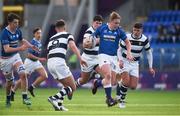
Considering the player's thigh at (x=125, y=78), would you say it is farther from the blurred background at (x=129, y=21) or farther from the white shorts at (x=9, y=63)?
the blurred background at (x=129, y=21)

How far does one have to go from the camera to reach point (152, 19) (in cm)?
4859

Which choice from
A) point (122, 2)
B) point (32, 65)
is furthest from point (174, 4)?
point (32, 65)

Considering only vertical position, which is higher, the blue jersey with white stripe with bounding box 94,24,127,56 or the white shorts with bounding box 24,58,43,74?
the blue jersey with white stripe with bounding box 94,24,127,56

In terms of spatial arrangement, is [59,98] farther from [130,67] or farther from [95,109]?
[130,67]

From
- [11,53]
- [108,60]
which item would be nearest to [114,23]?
[108,60]

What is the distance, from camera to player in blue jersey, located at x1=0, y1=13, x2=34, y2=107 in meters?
24.3

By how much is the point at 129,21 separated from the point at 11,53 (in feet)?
84.3

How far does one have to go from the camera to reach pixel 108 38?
24.7m

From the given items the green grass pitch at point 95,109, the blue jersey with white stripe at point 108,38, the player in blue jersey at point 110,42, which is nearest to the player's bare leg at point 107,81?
the player in blue jersey at point 110,42

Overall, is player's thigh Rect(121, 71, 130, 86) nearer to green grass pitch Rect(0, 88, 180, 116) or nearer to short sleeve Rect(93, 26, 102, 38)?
green grass pitch Rect(0, 88, 180, 116)

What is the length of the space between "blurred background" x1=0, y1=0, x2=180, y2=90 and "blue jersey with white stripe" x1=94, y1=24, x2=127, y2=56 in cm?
1483

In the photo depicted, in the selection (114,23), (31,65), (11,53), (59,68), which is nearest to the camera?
(59,68)

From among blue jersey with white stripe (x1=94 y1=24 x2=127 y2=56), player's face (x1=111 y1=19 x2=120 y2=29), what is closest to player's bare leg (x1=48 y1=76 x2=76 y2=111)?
blue jersey with white stripe (x1=94 y1=24 x2=127 y2=56)

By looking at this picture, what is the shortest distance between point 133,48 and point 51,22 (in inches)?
1025
